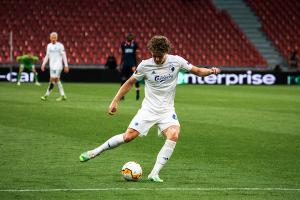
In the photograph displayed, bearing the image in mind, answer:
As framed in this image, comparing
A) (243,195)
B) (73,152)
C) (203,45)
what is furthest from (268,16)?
(243,195)

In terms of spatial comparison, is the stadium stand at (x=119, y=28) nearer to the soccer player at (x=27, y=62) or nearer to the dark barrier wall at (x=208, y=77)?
the dark barrier wall at (x=208, y=77)

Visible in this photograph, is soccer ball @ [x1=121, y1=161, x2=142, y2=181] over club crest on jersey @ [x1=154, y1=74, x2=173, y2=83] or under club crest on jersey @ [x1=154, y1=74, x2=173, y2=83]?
under

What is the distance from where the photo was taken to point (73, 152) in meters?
11.2

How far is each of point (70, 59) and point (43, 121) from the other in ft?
69.9

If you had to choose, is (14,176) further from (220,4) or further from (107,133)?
(220,4)

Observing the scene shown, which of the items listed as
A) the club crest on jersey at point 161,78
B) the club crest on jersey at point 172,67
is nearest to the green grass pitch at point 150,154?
the club crest on jersey at point 161,78

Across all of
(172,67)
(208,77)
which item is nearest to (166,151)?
(172,67)

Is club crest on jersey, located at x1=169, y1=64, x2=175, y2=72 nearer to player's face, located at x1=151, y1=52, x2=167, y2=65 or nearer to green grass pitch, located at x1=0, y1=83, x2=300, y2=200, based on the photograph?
player's face, located at x1=151, y1=52, x2=167, y2=65

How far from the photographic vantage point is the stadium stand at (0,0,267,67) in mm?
37531

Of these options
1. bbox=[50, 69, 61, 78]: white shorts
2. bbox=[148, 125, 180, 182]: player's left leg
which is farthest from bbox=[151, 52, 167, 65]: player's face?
bbox=[50, 69, 61, 78]: white shorts

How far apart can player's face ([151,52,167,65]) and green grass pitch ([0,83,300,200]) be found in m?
1.39

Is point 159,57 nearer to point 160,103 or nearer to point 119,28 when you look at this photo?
point 160,103

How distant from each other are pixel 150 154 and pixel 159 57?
2.89 m

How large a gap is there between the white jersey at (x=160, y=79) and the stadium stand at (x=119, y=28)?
28416mm
